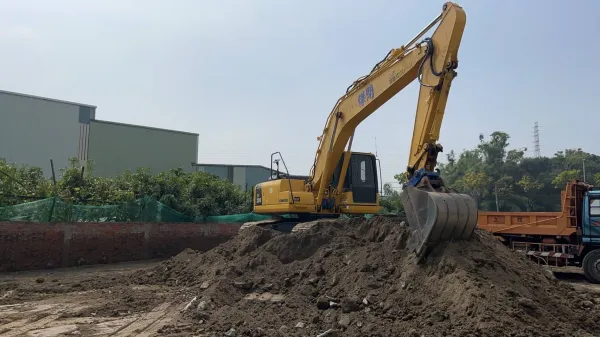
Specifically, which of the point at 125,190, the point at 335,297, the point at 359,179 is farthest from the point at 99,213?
the point at 335,297

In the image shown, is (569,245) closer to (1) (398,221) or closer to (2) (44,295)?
(1) (398,221)

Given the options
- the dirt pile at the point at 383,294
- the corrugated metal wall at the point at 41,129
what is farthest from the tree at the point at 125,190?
the corrugated metal wall at the point at 41,129

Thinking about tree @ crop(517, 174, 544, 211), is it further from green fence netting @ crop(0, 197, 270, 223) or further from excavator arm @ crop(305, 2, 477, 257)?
excavator arm @ crop(305, 2, 477, 257)

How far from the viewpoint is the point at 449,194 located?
24.0 feet

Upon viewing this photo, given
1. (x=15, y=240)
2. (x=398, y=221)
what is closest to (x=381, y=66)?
(x=398, y=221)

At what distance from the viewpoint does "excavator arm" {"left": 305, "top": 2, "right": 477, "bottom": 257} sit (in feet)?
23.5

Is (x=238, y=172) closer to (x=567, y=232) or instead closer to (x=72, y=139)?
(x=72, y=139)

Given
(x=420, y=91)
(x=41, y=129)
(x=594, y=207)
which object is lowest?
(x=594, y=207)

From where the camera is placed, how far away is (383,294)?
689cm

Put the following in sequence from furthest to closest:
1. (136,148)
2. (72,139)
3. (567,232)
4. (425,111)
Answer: (136,148)
(72,139)
(567,232)
(425,111)

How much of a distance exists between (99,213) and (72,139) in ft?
64.0

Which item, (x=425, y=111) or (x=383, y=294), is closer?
(x=383, y=294)

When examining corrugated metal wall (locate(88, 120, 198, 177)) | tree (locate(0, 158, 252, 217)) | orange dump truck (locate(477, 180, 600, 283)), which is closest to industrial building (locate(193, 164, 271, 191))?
corrugated metal wall (locate(88, 120, 198, 177))

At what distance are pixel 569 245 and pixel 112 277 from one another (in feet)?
40.2
